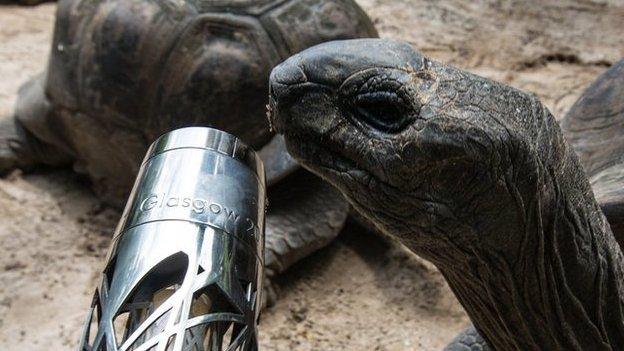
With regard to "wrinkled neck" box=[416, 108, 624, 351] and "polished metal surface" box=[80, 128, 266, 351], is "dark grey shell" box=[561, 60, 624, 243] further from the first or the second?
"polished metal surface" box=[80, 128, 266, 351]

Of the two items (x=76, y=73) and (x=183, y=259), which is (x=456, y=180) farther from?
(x=76, y=73)

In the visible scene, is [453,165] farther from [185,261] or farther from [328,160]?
[185,261]

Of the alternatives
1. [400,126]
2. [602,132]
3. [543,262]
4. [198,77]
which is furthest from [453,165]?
[198,77]

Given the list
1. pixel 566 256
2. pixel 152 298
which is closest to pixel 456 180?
pixel 566 256

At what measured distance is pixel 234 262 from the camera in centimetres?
92

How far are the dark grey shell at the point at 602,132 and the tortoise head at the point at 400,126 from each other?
1.64 ft

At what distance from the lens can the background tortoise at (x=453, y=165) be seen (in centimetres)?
99

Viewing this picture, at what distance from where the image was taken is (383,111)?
1.00 meters

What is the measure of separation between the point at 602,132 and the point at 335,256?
1.03 meters

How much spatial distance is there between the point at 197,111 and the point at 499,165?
1580 millimetres

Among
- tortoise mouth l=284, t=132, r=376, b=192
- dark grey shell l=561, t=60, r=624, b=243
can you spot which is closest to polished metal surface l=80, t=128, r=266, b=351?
tortoise mouth l=284, t=132, r=376, b=192

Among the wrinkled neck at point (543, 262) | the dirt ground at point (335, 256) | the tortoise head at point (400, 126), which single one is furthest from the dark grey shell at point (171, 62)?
the tortoise head at point (400, 126)

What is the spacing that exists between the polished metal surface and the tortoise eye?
0.16 meters

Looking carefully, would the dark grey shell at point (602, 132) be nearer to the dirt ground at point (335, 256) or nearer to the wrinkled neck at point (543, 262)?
the wrinkled neck at point (543, 262)
